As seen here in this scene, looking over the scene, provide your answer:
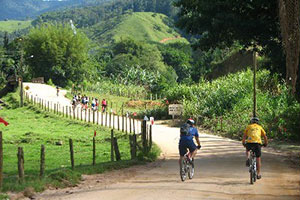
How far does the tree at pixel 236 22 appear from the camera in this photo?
19.5 metres

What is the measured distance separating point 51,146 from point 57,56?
6333 cm

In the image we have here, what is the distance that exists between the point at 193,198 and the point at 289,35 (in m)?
7.90

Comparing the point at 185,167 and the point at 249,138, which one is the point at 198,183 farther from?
the point at 249,138

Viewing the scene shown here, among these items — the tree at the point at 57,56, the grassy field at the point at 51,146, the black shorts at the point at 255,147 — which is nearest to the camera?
the black shorts at the point at 255,147

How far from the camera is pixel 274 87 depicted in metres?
39.3

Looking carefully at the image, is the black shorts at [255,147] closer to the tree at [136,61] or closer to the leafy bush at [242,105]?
the leafy bush at [242,105]

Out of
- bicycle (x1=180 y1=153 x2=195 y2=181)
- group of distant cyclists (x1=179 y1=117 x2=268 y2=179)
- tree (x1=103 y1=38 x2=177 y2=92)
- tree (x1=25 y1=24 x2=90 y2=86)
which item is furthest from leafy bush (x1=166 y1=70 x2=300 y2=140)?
tree (x1=103 y1=38 x2=177 y2=92)

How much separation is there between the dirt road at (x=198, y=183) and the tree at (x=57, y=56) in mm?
78545

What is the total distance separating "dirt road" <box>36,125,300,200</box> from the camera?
39.3 ft

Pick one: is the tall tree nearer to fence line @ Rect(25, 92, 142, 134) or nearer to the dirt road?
the dirt road

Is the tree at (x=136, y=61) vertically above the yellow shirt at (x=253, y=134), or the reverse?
the tree at (x=136, y=61)

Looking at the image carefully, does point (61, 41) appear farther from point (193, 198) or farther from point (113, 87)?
point (193, 198)

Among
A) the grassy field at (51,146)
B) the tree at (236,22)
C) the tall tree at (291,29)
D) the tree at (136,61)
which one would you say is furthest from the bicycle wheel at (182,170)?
the tree at (136,61)

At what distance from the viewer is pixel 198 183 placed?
13750 millimetres
